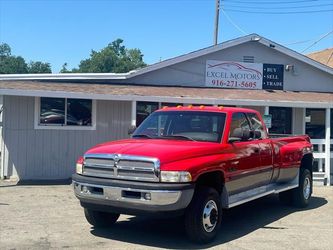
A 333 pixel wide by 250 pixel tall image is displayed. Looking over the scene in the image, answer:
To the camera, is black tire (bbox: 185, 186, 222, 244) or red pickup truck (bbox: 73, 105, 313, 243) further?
black tire (bbox: 185, 186, 222, 244)

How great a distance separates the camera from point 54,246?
21.6ft

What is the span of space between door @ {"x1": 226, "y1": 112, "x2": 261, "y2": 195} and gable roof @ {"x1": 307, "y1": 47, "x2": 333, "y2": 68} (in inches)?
655

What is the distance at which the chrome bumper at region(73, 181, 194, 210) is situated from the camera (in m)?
6.38

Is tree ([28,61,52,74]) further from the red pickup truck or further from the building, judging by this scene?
the red pickup truck

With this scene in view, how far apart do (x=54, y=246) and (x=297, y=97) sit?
11.0 m

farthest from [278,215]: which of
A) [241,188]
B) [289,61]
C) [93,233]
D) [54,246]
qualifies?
[289,61]

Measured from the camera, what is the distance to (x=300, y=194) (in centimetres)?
1000

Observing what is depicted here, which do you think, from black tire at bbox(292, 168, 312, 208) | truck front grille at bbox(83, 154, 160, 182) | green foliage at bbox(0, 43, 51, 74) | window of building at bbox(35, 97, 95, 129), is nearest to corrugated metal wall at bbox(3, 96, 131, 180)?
window of building at bbox(35, 97, 95, 129)

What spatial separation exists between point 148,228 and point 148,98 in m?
6.09

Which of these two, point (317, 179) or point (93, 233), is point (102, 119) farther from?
point (93, 233)

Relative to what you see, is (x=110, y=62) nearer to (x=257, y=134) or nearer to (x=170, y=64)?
(x=170, y=64)

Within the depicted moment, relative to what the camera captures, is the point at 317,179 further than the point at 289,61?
No

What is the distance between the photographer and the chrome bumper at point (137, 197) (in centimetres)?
638

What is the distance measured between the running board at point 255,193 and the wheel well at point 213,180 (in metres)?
0.31
